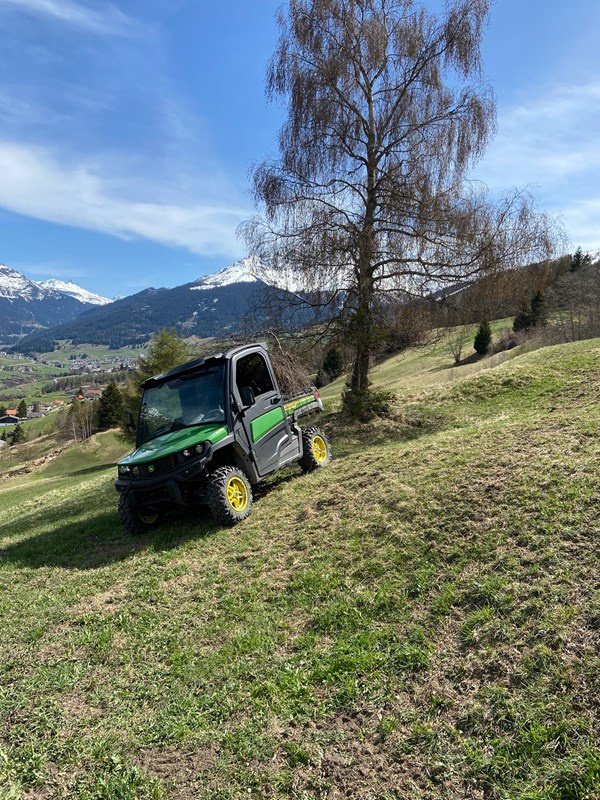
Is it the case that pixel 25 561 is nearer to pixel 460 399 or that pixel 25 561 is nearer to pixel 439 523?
pixel 439 523

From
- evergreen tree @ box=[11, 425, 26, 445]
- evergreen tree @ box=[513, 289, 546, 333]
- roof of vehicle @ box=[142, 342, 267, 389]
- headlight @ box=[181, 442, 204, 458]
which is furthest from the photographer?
evergreen tree @ box=[11, 425, 26, 445]

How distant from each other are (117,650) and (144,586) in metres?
1.22

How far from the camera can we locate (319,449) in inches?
380

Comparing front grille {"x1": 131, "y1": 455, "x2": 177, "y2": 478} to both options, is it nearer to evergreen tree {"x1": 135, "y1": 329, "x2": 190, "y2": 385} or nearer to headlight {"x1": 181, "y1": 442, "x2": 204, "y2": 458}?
headlight {"x1": 181, "y1": 442, "x2": 204, "y2": 458}

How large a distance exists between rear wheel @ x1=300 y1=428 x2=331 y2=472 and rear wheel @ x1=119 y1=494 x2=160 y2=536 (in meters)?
3.03

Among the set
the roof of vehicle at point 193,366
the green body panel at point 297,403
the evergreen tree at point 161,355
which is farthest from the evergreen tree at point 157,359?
the roof of vehicle at point 193,366

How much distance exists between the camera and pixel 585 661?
10.1ft

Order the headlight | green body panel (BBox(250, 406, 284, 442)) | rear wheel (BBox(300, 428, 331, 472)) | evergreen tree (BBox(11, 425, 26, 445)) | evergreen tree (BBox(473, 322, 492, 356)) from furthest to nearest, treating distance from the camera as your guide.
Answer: evergreen tree (BBox(11, 425, 26, 445)) < evergreen tree (BBox(473, 322, 492, 356)) < rear wheel (BBox(300, 428, 331, 472)) < green body panel (BBox(250, 406, 284, 442)) < the headlight

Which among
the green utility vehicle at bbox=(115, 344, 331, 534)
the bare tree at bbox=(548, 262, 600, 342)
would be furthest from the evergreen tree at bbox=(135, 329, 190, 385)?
the bare tree at bbox=(548, 262, 600, 342)

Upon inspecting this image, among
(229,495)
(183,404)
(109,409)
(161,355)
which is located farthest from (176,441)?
(109,409)

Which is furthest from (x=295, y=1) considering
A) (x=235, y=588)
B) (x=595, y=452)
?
(x=235, y=588)

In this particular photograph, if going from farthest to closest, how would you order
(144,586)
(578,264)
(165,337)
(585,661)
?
(578,264), (165,337), (144,586), (585,661)

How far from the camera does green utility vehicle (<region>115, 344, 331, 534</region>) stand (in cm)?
682

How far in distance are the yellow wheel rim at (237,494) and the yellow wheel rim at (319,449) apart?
230 centimetres
